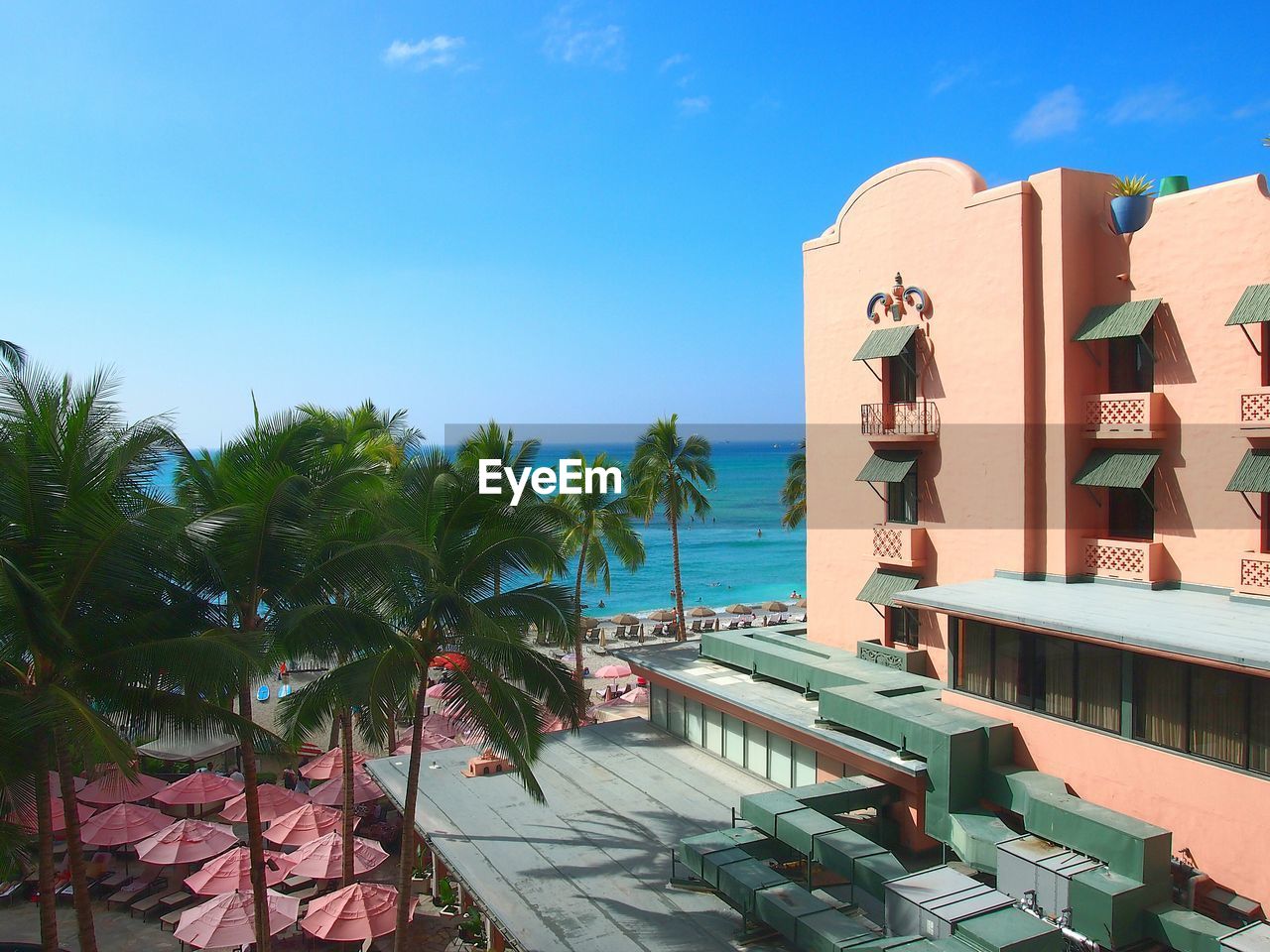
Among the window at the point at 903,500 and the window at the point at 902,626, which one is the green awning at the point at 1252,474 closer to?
the window at the point at 903,500

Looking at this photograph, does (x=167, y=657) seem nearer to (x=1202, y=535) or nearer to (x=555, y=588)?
(x=555, y=588)

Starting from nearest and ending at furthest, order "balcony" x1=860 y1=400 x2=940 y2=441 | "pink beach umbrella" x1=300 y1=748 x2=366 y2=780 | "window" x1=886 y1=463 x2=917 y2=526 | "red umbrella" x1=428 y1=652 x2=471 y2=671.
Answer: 1. "red umbrella" x1=428 y1=652 x2=471 y2=671
2. "balcony" x1=860 y1=400 x2=940 y2=441
3. "window" x1=886 y1=463 x2=917 y2=526
4. "pink beach umbrella" x1=300 y1=748 x2=366 y2=780

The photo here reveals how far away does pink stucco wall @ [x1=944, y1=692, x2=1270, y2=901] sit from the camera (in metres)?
14.0

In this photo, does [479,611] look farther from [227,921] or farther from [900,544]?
[900,544]

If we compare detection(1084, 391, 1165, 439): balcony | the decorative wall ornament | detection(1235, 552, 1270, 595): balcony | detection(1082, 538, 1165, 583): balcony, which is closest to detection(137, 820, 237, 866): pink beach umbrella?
the decorative wall ornament

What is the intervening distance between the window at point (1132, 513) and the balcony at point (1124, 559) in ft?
1.39

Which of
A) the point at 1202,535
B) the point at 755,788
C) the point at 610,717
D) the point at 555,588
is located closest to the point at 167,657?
the point at 555,588

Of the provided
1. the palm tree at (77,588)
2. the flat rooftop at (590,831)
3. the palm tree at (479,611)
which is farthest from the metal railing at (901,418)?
the palm tree at (77,588)

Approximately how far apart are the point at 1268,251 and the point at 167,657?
18.2 meters

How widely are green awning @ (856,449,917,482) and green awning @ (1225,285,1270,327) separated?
6887 millimetres

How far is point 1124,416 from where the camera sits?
17984mm

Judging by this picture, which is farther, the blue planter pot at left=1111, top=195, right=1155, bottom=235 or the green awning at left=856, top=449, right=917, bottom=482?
the green awning at left=856, top=449, right=917, bottom=482

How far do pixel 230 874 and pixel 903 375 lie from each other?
18513mm

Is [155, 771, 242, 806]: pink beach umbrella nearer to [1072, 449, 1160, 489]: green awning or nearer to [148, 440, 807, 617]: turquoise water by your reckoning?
[1072, 449, 1160, 489]: green awning
